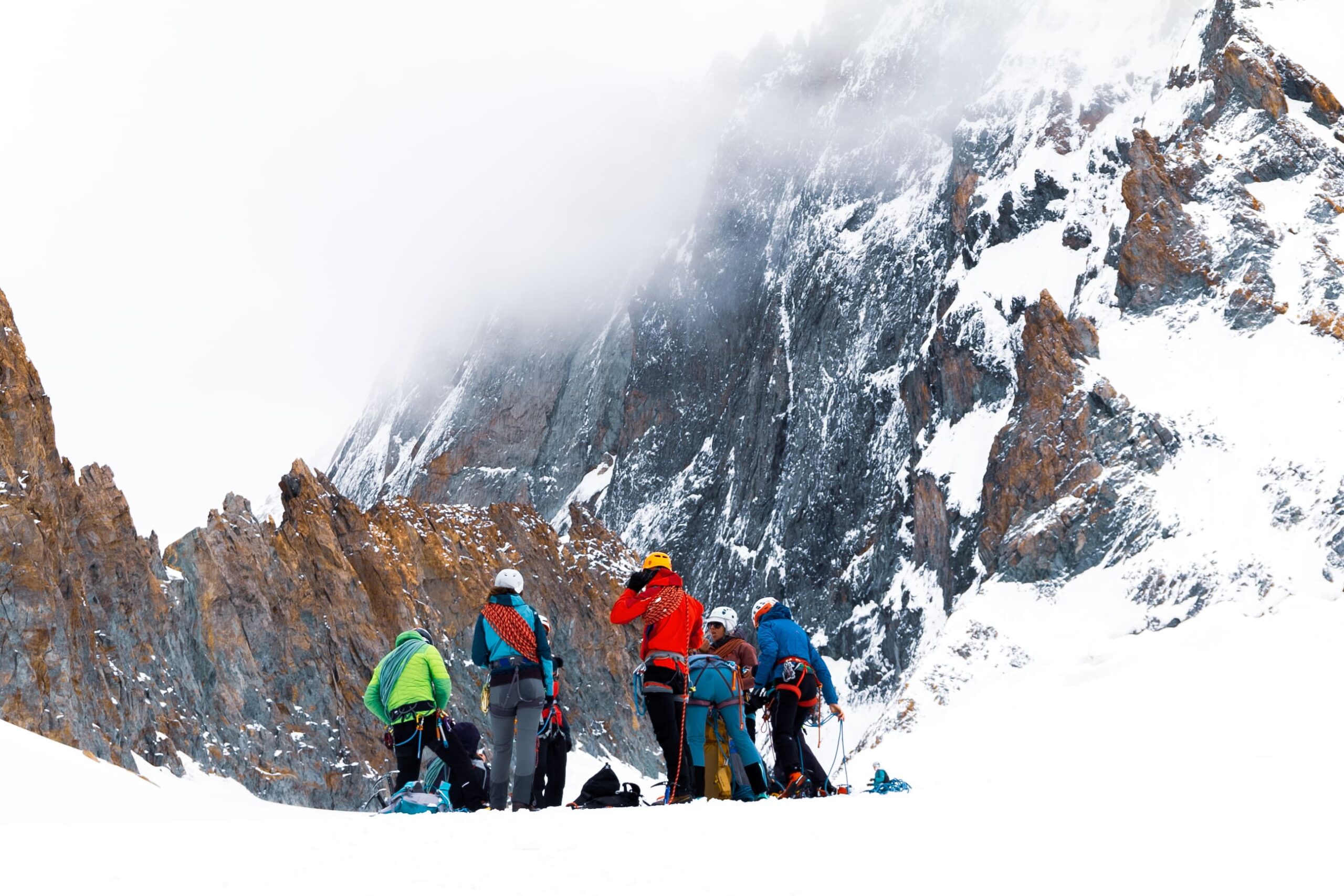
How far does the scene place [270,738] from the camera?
37844 millimetres

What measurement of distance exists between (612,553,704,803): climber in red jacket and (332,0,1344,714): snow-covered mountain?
4019 cm

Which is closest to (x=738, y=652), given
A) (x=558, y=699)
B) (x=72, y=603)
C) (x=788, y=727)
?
(x=788, y=727)

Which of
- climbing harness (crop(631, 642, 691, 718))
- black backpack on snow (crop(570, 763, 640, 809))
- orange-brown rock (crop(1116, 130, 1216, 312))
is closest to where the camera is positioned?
black backpack on snow (crop(570, 763, 640, 809))

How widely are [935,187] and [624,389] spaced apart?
128 feet

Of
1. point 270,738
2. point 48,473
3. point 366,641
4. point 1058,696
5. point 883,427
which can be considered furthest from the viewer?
point 883,427

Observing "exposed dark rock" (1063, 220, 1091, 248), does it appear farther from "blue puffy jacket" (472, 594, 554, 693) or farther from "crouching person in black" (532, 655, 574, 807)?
"blue puffy jacket" (472, 594, 554, 693)

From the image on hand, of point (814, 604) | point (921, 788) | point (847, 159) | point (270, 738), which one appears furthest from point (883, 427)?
point (921, 788)

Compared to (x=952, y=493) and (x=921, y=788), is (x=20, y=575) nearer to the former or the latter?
(x=921, y=788)

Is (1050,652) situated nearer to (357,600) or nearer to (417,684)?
(357,600)

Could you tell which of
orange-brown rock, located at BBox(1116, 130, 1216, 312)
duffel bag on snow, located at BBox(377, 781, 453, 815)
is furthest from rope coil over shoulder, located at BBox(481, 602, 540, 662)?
orange-brown rock, located at BBox(1116, 130, 1216, 312)

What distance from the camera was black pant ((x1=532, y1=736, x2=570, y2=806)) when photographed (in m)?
10.5

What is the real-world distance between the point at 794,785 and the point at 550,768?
2.13 metres

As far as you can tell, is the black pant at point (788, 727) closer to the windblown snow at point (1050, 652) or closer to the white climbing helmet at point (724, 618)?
the white climbing helmet at point (724, 618)

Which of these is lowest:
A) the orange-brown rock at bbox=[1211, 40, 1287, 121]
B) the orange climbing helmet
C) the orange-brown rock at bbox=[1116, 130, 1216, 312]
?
the orange climbing helmet
